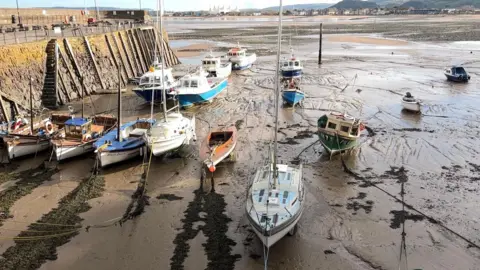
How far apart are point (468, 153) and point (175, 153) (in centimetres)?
1518

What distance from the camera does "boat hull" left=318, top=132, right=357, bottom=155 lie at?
21.5m

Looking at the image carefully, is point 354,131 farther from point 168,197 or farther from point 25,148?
point 25,148

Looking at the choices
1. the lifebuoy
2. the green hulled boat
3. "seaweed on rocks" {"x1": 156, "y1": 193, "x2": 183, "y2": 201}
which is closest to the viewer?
"seaweed on rocks" {"x1": 156, "y1": 193, "x2": 183, "y2": 201}

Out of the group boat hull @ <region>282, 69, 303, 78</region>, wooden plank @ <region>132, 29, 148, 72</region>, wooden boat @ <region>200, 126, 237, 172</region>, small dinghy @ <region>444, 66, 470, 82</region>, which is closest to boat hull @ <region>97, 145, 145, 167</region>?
wooden boat @ <region>200, 126, 237, 172</region>

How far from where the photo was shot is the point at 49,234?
14422 millimetres

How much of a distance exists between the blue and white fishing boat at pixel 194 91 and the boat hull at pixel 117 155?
1038 centimetres

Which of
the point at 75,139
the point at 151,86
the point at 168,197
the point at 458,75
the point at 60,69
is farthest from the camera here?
the point at 458,75

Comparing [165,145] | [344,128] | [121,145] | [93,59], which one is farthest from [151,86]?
[344,128]

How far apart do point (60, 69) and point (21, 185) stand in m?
15.8

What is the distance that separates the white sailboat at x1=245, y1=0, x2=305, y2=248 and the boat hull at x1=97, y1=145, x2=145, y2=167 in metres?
7.64

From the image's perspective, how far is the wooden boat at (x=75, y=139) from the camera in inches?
805

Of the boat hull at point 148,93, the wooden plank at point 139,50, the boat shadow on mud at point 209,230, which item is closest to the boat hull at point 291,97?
the boat hull at point 148,93

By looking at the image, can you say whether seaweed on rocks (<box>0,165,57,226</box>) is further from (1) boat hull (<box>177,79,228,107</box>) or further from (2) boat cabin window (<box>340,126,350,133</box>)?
(2) boat cabin window (<box>340,126,350,133</box>)

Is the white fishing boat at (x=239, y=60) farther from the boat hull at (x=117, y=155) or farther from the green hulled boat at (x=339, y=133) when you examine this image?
the boat hull at (x=117, y=155)
